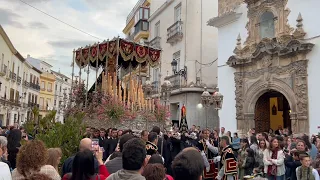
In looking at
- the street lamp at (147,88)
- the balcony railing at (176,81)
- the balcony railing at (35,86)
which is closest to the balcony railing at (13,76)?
the balcony railing at (35,86)

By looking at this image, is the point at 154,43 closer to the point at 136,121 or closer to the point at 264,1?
the point at 264,1

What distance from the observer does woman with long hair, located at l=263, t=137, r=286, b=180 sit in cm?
675

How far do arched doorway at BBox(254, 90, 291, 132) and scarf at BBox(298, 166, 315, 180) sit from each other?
9.80 meters

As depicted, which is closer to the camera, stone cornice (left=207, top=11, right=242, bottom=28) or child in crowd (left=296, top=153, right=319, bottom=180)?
child in crowd (left=296, top=153, right=319, bottom=180)

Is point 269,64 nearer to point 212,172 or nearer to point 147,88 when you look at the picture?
point 147,88

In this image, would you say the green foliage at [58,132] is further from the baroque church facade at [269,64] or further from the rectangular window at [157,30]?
the rectangular window at [157,30]

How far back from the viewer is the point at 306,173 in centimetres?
538

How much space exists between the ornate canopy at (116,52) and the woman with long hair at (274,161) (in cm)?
708

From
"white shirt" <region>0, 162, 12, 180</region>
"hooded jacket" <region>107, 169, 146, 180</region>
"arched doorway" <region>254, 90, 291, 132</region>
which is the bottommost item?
"white shirt" <region>0, 162, 12, 180</region>

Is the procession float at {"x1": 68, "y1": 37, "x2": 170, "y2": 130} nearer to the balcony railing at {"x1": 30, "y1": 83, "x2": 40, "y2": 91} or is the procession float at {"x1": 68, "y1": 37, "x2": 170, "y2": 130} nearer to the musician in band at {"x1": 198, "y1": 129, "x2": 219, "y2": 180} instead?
the musician in band at {"x1": 198, "y1": 129, "x2": 219, "y2": 180}

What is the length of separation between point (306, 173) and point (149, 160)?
3216 mm

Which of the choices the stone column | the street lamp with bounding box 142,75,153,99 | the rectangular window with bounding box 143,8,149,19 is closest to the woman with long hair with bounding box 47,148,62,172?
the street lamp with bounding box 142,75,153,99

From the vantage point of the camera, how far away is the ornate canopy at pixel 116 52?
Result: 12.7 metres

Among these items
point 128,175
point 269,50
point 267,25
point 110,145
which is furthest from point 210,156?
point 267,25
